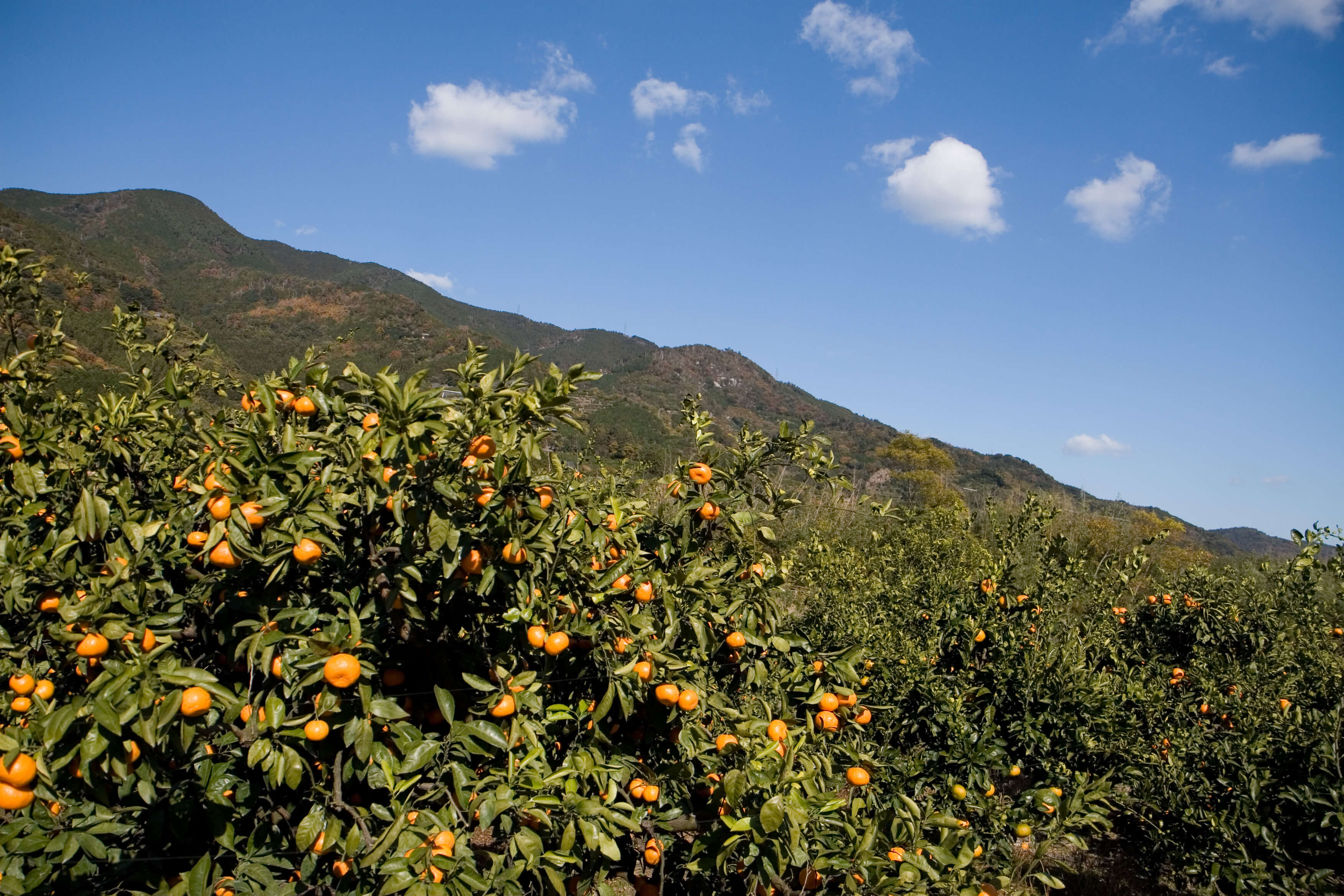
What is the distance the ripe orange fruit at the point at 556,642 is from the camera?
5.22ft

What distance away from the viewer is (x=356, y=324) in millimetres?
41750

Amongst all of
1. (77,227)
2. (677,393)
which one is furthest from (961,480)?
(77,227)

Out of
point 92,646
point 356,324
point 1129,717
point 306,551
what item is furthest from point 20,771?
point 356,324

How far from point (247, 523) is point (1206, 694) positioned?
4.76 m

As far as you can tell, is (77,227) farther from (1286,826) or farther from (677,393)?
(1286,826)

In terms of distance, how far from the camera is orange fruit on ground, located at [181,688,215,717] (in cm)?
119

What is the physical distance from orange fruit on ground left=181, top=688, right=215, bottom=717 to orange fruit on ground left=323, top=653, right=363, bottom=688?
7.1 inches

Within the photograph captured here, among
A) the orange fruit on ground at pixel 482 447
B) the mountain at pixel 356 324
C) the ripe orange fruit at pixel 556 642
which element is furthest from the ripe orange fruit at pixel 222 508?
the mountain at pixel 356 324

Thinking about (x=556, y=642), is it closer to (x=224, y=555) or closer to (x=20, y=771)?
(x=224, y=555)

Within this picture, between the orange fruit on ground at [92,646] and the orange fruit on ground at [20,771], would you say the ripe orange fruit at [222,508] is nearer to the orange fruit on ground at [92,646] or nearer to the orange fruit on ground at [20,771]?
the orange fruit on ground at [92,646]

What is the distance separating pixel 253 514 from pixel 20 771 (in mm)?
530

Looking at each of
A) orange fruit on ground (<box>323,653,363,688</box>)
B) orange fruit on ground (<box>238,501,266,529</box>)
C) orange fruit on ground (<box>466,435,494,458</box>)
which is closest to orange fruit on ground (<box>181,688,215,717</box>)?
orange fruit on ground (<box>323,653,363,688</box>)

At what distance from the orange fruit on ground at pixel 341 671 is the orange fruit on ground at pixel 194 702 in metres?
0.18

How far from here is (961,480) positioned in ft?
170
